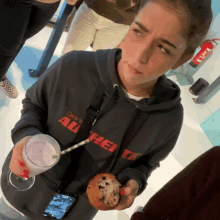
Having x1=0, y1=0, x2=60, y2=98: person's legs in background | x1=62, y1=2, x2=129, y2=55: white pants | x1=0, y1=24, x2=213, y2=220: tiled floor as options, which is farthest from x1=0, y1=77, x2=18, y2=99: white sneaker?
x1=0, y1=0, x2=60, y2=98: person's legs in background

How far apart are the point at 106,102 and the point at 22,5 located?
1.40 feet

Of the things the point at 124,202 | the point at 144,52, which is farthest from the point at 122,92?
the point at 124,202

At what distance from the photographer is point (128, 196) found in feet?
2.59

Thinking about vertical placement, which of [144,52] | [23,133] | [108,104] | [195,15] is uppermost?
[195,15]

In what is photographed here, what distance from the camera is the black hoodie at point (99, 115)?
751mm

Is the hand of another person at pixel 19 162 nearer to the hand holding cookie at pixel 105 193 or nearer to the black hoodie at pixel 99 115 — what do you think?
the black hoodie at pixel 99 115

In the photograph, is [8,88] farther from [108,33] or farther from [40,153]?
[40,153]

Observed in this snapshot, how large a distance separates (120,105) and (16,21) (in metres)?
0.46

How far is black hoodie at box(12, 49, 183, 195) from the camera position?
0.75m

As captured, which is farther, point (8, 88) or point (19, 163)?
point (8, 88)

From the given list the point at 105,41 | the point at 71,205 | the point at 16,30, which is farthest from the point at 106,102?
the point at 105,41

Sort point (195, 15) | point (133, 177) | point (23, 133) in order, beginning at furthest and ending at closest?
point (133, 177)
point (23, 133)
point (195, 15)

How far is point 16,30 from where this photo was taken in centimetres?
71

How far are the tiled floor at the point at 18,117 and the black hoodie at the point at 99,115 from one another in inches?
23.6
